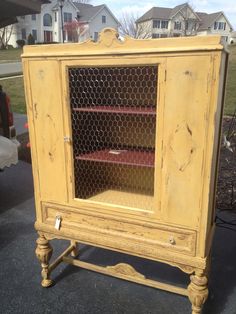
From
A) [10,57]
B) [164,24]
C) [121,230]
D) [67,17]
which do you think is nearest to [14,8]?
[121,230]

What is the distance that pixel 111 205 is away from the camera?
5.86 feet

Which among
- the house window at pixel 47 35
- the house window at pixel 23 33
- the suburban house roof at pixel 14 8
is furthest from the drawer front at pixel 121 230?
the house window at pixel 23 33

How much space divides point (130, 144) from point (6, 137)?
2068mm

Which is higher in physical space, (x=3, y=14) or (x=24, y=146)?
(x=3, y=14)

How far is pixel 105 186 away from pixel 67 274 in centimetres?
74

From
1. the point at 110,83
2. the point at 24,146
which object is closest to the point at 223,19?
the point at 24,146

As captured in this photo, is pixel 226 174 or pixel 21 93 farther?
pixel 21 93

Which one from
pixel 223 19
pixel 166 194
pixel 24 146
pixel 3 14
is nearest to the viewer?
pixel 166 194

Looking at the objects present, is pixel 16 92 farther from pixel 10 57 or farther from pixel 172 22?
pixel 172 22

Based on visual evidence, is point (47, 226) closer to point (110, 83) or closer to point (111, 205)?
point (111, 205)

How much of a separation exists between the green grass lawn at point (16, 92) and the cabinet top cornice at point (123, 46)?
20.6 feet

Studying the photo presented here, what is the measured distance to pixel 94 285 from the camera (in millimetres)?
2223

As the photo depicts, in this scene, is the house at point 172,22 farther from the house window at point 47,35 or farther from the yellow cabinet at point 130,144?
the yellow cabinet at point 130,144

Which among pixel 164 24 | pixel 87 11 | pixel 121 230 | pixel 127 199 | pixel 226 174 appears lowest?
pixel 226 174
